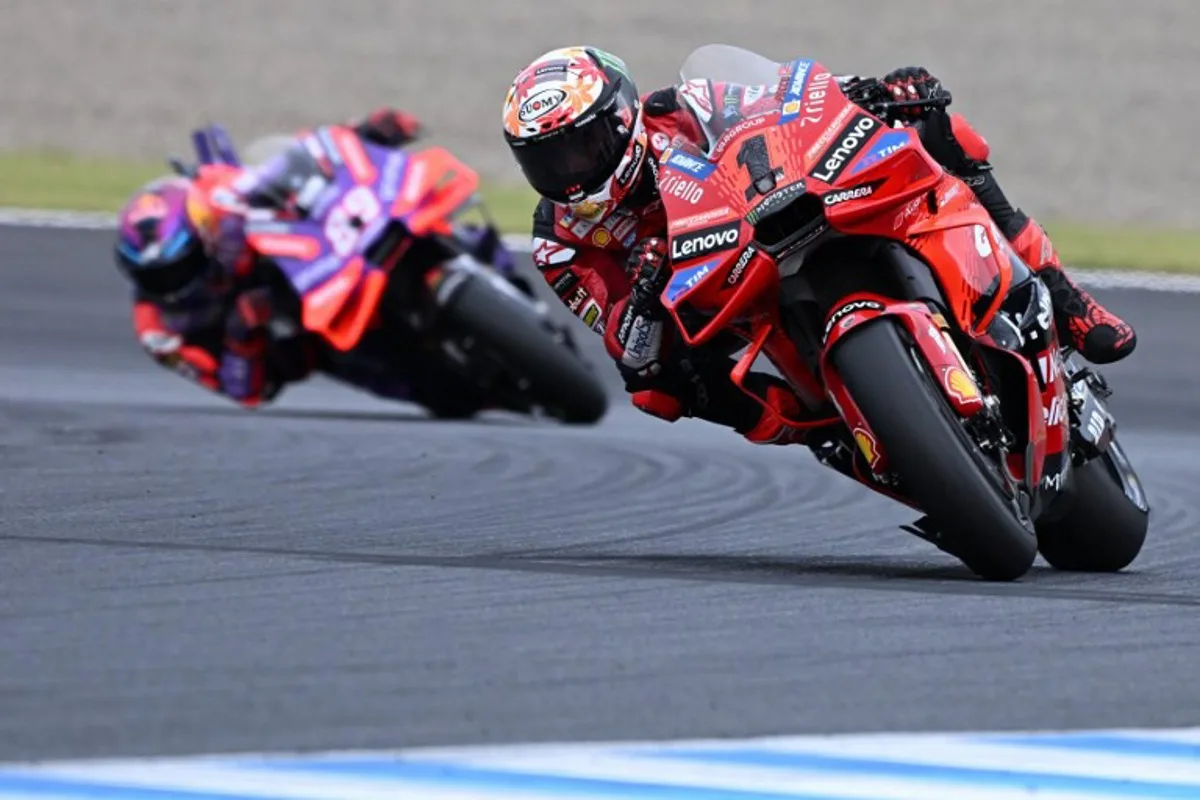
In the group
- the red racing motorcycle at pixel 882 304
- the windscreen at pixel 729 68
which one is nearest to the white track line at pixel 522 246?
the windscreen at pixel 729 68

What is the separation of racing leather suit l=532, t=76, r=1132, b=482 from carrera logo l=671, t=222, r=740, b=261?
417mm

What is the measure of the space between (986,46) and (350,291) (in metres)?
12.9

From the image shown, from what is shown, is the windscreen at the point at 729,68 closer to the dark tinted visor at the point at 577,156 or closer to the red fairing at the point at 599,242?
the red fairing at the point at 599,242

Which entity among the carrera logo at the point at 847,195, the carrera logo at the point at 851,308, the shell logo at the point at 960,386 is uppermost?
the carrera logo at the point at 847,195

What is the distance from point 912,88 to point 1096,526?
123 cm

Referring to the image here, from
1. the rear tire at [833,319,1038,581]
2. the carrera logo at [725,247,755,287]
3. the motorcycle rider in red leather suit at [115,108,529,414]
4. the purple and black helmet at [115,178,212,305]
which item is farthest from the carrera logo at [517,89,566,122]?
the purple and black helmet at [115,178,212,305]

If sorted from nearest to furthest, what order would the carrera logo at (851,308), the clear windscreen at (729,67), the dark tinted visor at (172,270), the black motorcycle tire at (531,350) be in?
the carrera logo at (851,308), the clear windscreen at (729,67), the black motorcycle tire at (531,350), the dark tinted visor at (172,270)

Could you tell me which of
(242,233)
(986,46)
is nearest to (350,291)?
(242,233)

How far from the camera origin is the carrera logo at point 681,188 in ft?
18.7

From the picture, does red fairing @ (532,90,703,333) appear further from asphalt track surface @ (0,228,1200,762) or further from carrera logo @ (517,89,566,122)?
asphalt track surface @ (0,228,1200,762)

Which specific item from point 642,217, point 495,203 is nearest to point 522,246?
point 495,203

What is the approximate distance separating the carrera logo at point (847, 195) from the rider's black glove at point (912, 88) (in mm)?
478

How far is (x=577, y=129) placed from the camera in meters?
5.79

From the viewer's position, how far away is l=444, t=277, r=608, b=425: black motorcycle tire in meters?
11.4
